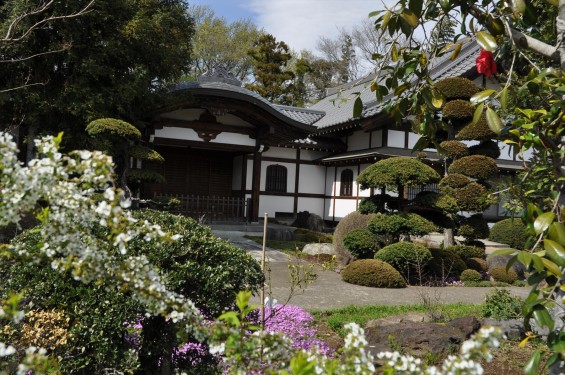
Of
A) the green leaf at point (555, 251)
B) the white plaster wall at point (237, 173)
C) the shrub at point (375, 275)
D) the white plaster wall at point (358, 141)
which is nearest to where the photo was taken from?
the green leaf at point (555, 251)

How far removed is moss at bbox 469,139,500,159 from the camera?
11.1 metres

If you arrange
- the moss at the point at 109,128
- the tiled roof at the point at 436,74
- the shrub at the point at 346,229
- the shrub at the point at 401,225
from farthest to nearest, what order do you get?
the tiled roof at the point at 436,74, the shrub at the point at 346,229, the moss at the point at 109,128, the shrub at the point at 401,225

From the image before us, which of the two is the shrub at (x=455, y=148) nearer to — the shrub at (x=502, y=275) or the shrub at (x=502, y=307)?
the shrub at (x=502, y=275)

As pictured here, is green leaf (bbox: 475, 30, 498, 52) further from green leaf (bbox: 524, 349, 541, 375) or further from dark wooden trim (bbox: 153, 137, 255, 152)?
dark wooden trim (bbox: 153, 137, 255, 152)

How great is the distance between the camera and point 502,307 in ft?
18.7

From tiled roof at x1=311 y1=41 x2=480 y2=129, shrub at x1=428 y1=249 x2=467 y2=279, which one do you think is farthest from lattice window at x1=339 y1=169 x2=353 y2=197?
shrub at x1=428 y1=249 x2=467 y2=279

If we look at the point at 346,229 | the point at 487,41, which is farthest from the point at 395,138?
the point at 487,41

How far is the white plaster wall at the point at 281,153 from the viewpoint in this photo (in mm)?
17938

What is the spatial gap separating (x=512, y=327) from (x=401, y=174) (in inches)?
176

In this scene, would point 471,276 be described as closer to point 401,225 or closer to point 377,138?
point 401,225

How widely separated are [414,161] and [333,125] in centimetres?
820

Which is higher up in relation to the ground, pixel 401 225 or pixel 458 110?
pixel 458 110

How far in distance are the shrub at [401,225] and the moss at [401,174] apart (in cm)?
62

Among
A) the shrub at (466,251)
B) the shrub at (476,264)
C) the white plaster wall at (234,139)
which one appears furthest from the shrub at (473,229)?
the white plaster wall at (234,139)
